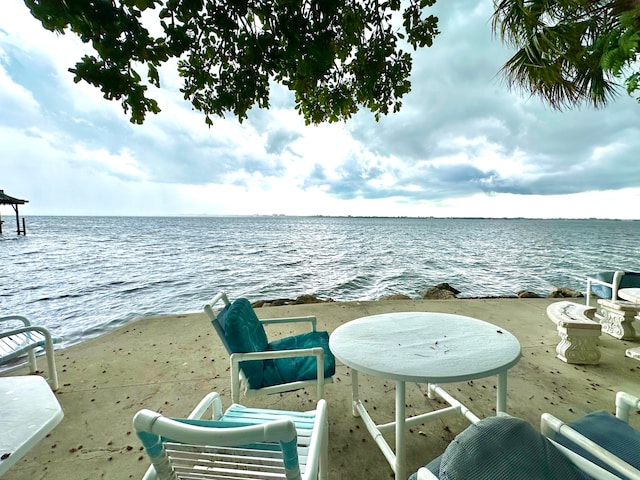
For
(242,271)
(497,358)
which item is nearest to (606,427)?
(497,358)

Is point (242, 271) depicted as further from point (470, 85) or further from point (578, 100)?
point (578, 100)

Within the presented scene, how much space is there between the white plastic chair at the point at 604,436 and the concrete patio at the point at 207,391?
0.85 m

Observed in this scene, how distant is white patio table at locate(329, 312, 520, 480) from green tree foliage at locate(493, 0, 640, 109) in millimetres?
2714

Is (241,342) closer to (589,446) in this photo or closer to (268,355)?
(268,355)

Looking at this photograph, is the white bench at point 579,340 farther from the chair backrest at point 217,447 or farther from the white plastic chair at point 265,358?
the chair backrest at point 217,447

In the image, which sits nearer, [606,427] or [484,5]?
[606,427]

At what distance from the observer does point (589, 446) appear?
3.11ft

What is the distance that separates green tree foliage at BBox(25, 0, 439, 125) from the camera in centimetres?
117

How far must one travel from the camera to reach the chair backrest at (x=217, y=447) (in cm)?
72

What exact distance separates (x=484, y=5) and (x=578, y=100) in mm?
2105

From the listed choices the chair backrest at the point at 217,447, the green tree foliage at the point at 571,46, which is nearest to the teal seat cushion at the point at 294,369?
the chair backrest at the point at 217,447

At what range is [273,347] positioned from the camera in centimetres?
224

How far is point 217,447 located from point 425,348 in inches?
48.6

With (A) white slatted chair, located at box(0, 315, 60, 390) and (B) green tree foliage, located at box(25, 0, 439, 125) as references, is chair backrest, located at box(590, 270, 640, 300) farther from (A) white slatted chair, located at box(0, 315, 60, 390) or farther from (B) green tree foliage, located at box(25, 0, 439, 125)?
(A) white slatted chair, located at box(0, 315, 60, 390)
